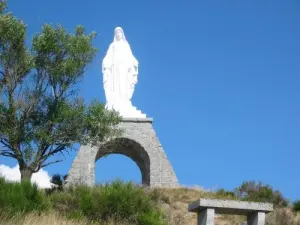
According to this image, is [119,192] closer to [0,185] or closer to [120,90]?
[0,185]

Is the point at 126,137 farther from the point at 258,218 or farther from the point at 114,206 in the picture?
the point at 258,218

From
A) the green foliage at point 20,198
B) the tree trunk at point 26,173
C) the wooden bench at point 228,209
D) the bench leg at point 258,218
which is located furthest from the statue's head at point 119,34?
the bench leg at point 258,218

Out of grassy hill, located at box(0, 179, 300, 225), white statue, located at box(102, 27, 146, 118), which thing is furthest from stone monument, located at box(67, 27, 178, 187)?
grassy hill, located at box(0, 179, 300, 225)

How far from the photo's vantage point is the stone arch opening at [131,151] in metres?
32.5

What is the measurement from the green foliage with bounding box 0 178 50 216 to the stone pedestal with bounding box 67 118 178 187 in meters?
12.3

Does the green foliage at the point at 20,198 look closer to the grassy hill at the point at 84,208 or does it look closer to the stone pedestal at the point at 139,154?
the grassy hill at the point at 84,208

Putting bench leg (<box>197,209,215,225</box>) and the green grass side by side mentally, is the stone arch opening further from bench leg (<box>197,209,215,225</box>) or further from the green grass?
bench leg (<box>197,209,215,225</box>)

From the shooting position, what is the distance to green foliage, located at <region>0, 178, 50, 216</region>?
53.9 ft

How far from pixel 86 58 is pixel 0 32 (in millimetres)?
3171

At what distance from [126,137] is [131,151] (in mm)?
2086

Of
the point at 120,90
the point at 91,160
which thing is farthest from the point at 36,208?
the point at 120,90

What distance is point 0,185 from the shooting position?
18.0 m

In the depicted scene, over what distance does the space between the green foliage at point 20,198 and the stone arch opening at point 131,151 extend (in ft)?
43.5

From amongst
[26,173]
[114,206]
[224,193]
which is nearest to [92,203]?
[114,206]
